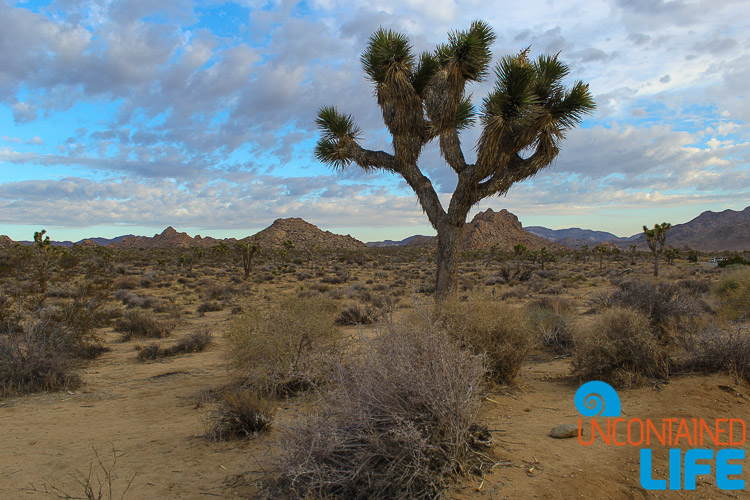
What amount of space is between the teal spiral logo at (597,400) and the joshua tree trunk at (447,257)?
147 inches

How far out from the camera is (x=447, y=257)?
9570 mm

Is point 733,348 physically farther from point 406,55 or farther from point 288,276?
point 288,276

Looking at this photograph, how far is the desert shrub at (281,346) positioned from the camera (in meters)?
6.16

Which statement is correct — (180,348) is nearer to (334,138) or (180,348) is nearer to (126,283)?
(334,138)

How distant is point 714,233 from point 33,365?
137230 millimetres

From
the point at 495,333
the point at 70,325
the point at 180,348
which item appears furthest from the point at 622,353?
the point at 70,325

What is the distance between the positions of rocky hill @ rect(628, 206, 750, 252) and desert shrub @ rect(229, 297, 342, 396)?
11400 centimetres

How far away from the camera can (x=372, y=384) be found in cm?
348

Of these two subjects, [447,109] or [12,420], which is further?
[447,109]

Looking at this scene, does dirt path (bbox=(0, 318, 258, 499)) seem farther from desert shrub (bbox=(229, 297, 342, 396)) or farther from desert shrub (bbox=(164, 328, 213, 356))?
desert shrub (bbox=(164, 328, 213, 356))

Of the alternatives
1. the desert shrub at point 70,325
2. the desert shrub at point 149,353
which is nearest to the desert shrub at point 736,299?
the desert shrub at point 149,353

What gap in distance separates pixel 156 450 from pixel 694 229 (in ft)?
515

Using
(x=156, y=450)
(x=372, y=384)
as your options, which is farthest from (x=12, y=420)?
(x=372, y=384)

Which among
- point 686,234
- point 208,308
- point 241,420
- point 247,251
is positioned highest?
point 686,234
